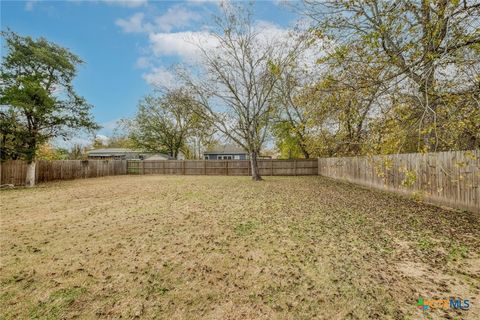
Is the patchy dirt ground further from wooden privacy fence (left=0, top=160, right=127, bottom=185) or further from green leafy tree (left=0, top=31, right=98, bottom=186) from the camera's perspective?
wooden privacy fence (left=0, top=160, right=127, bottom=185)

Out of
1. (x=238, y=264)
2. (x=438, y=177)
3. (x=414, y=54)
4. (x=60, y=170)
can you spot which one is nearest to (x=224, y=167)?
(x=60, y=170)

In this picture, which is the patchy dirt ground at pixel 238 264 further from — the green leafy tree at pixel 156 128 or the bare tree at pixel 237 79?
the green leafy tree at pixel 156 128

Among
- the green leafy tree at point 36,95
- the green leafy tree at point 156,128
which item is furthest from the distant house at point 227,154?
the green leafy tree at point 36,95

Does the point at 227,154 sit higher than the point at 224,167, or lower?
higher

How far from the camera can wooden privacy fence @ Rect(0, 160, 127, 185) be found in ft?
35.4

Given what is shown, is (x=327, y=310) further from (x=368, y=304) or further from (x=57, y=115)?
(x=57, y=115)

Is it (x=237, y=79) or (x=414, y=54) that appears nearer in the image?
(x=414, y=54)

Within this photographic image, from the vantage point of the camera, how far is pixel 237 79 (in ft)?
40.7

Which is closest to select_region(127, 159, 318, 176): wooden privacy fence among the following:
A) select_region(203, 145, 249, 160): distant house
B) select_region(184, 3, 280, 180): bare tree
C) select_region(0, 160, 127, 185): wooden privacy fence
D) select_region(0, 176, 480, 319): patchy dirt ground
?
select_region(0, 160, 127, 185): wooden privacy fence

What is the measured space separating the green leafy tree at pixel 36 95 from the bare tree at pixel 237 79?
656 cm

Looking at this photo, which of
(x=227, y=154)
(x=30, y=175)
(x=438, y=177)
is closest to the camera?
(x=438, y=177)

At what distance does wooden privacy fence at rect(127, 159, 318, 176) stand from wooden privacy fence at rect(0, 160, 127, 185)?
5.98 feet

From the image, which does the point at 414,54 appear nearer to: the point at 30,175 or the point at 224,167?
the point at 30,175

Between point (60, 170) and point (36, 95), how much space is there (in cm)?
538
